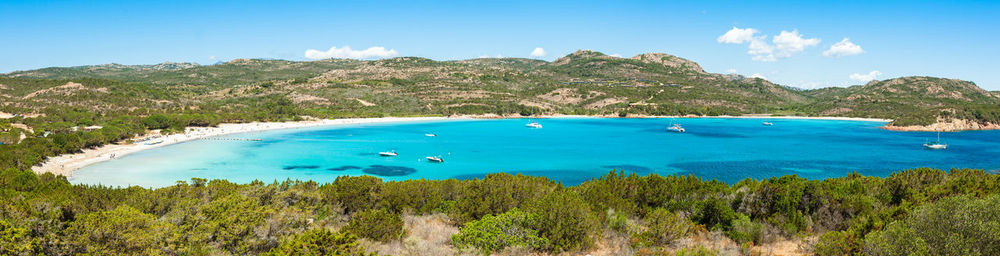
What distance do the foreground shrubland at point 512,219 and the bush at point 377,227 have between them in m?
0.03

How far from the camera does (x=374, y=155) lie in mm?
49250

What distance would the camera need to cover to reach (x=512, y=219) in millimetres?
11195

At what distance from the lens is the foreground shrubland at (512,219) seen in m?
8.12

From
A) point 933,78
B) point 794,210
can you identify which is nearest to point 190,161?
point 794,210

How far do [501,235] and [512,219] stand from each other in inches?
32.4

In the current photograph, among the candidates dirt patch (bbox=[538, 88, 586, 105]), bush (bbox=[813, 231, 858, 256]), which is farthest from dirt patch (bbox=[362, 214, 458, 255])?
dirt patch (bbox=[538, 88, 586, 105])

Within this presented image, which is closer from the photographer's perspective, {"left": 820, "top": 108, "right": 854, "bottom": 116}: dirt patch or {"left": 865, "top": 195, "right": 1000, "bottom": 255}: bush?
{"left": 865, "top": 195, "right": 1000, "bottom": 255}: bush

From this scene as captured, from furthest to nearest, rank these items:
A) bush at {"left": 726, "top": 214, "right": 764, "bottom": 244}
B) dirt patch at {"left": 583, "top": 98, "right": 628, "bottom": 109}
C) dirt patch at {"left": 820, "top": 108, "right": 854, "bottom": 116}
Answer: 1. dirt patch at {"left": 583, "top": 98, "right": 628, "bottom": 109}
2. dirt patch at {"left": 820, "top": 108, "right": 854, "bottom": 116}
3. bush at {"left": 726, "top": 214, "right": 764, "bottom": 244}

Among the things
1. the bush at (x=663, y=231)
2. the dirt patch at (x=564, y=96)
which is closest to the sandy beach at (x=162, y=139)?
the bush at (x=663, y=231)

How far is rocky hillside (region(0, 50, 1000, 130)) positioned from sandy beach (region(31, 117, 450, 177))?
12.1m

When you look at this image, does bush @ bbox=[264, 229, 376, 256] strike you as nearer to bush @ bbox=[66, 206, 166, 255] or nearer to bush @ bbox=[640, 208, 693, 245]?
bush @ bbox=[66, 206, 166, 255]

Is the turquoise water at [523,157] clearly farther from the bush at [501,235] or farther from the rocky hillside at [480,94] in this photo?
the rocky hillside at [480,94]

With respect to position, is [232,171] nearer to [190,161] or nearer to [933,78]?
[190,161]

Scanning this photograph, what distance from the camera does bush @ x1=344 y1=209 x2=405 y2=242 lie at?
426 inches
